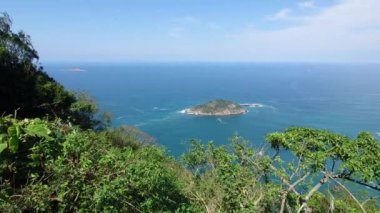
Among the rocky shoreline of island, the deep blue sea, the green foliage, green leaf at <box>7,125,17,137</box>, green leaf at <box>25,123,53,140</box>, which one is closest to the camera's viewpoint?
green leaf at <box>7,125,17,137</box>

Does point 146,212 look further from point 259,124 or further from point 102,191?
point 259,124

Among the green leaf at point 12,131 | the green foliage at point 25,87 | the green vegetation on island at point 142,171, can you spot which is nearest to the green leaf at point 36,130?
the green vegetation on island at point 142,171

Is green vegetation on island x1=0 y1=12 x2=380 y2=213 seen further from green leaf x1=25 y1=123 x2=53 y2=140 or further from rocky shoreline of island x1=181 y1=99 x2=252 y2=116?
rocky shoreline of island x1=181 y1=99 x2=252 y2=116

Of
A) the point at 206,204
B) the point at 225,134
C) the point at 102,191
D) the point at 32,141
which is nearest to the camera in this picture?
the point at 32,141

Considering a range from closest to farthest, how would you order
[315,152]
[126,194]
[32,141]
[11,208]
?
1. [11,208]
2. [32,141]
3. [126,194]
4. [315,152]

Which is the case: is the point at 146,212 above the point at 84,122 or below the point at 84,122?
above

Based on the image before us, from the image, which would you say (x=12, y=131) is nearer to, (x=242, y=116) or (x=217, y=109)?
(x=242, y=116)

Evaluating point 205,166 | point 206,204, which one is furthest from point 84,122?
point 206,204

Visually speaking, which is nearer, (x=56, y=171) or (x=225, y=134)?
(x=56, y=171)

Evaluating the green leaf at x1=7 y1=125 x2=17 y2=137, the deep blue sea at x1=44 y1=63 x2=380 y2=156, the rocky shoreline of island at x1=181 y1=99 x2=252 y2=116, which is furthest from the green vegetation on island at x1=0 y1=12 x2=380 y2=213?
the rocky shoreline of island at x1=181 y1=99 x2=252 y2=116
